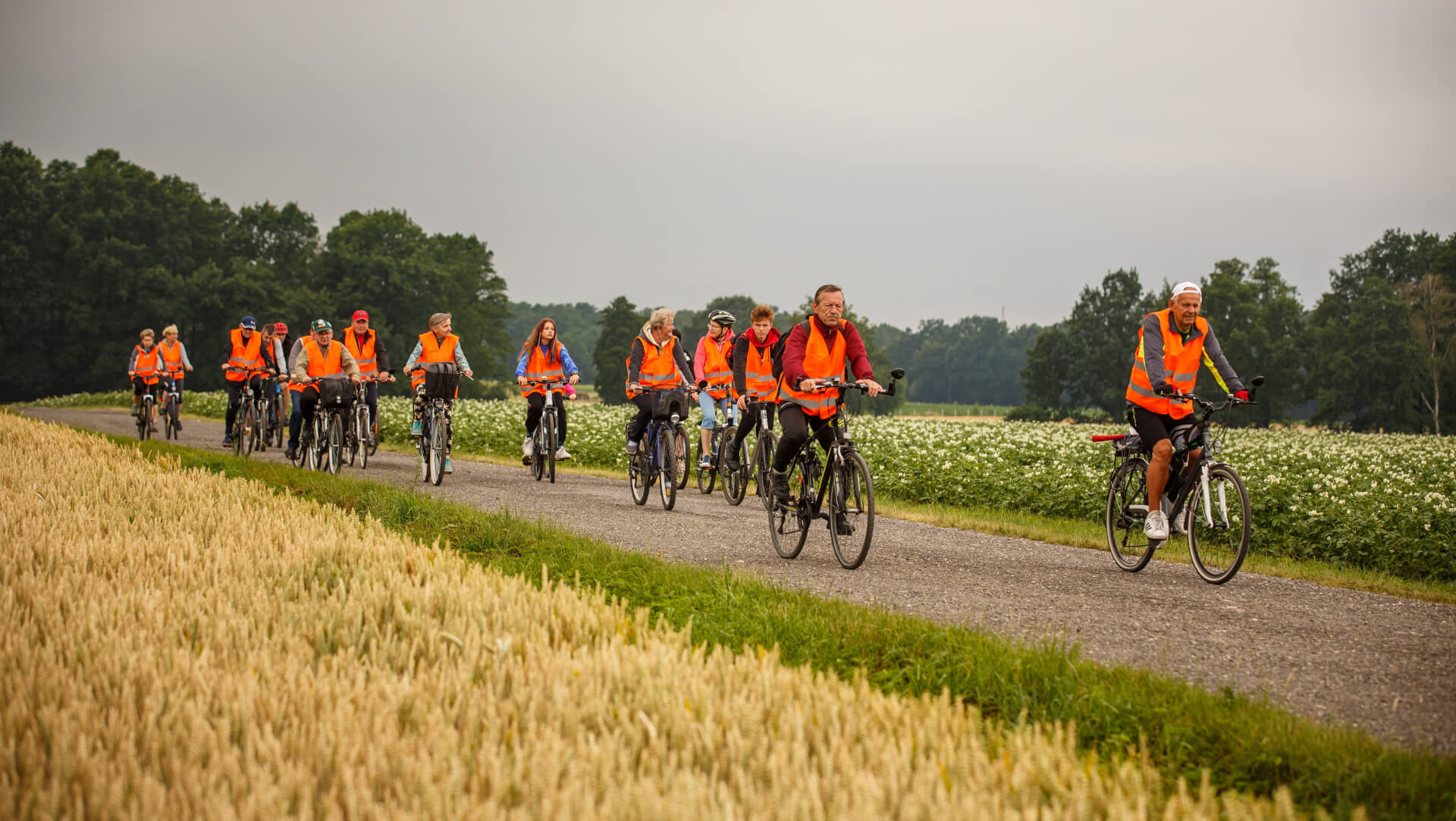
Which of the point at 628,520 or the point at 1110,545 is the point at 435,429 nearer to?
the point at 628,520

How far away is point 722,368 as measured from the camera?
14.8 m

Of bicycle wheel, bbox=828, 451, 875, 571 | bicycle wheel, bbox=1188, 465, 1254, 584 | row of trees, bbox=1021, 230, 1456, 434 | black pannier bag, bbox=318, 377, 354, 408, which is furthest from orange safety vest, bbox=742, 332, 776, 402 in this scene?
row of trees, bbox=1021, 230, 1456, 434

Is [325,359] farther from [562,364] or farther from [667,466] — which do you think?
[667,466]

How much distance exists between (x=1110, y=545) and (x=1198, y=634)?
9.25 ft

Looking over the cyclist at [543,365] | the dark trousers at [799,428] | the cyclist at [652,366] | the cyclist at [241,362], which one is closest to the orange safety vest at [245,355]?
the cyclist at [241,362]

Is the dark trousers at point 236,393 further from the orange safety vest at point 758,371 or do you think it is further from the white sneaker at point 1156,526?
the white sneaker at point 1156,526

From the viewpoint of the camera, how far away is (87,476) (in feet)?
29.1

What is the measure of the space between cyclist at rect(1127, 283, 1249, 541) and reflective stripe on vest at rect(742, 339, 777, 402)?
5.39 meters

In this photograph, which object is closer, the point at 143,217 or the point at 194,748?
the point at 194,748

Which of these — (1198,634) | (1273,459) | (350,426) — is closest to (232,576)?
(1198,634)

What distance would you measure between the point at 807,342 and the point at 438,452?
7.55 meters

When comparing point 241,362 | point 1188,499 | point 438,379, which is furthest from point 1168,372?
point 241,362

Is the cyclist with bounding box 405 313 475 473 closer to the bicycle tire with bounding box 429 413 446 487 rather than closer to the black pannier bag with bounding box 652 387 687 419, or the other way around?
the bicycle tire with bounding box 429 413 446 487

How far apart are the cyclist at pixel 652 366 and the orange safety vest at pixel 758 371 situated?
29.0 inches
